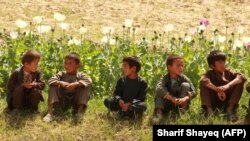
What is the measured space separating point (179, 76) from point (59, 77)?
154 cm

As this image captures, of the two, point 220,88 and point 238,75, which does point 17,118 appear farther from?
point 238,75

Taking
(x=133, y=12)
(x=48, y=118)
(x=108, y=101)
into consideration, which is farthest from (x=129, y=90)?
(x=133, y=12)

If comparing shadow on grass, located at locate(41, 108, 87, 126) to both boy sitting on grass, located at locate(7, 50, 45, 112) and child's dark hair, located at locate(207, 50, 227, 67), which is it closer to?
boy sitting on grass, located at locate(7, 50, 45, 112)

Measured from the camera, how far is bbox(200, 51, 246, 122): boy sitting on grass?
22.7 feet

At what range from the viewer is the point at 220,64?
700 centimetres

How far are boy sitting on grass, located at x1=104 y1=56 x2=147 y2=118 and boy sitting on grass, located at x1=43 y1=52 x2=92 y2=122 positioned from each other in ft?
1.05

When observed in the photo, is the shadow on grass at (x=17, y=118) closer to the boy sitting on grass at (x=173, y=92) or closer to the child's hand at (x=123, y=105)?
the child's hand at (x=123, y=105)

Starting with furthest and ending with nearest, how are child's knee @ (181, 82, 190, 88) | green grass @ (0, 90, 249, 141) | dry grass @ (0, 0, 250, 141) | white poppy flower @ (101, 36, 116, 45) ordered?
dry grass @ (0, 0, 250, 141) → white poppy flower @ (101, 36, 116, 45) → child's knee @ (181, 82, 190, 88) → green grass @ (0, 90, 249, 141)

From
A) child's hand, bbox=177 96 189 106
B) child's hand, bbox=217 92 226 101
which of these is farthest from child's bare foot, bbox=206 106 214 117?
child's hand, bbox=177 96 189 106

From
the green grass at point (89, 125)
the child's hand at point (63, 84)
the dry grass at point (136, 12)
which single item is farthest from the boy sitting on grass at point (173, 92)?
the dry grass at point (136, 12)

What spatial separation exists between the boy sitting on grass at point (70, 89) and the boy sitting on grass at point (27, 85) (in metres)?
0.19

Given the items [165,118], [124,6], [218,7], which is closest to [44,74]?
[165,118]

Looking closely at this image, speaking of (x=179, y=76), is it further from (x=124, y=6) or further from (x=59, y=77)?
(x=124, y=6)

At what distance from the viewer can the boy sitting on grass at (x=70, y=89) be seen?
7125 mm
